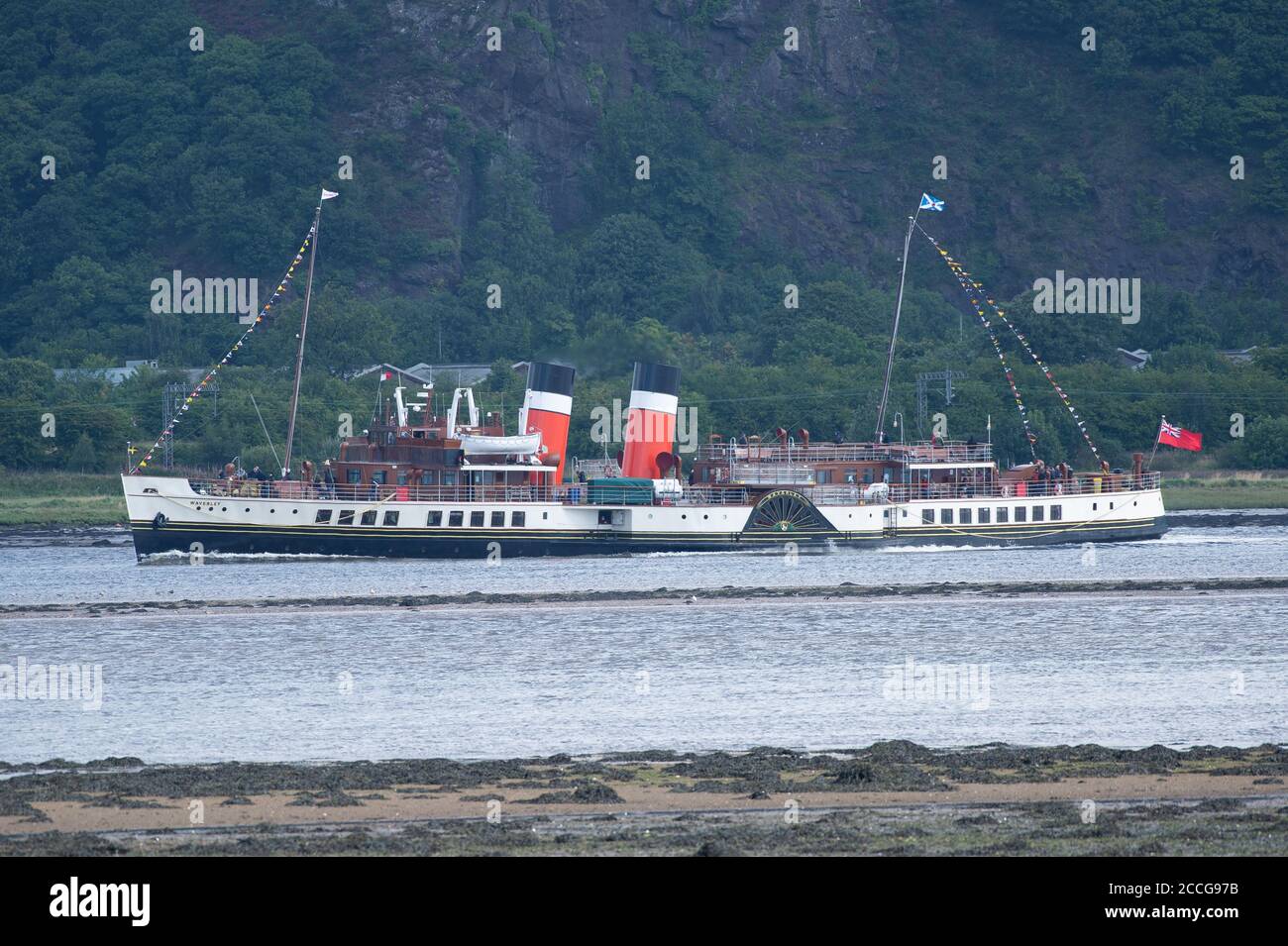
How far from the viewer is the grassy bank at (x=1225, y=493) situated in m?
110

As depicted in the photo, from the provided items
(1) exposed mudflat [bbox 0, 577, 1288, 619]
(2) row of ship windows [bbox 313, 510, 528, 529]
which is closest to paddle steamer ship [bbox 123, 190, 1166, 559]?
(2) row of ship windows [bbox 313, 510, 528, 529]

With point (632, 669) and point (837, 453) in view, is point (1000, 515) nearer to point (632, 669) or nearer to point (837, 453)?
point (837, 453)

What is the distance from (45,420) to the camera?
11156 cm

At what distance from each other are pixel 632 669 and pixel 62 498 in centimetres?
6903

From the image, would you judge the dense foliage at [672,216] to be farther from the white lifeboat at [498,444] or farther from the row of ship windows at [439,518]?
the row of ship windows at [439,518]

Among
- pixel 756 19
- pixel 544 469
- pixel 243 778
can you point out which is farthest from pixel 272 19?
pixel 243 778

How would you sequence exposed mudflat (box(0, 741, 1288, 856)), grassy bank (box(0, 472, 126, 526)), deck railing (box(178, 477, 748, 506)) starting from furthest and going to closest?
1. grassy bank (box(0, 472, 126, 526))
2. deck railing (box(178, 477, 748, 506))
3. exposed mudflat (box(0, 741, 1288, 856))

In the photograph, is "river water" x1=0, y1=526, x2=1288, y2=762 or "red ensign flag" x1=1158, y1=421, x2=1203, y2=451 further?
"red ensign flag" x1=1158, y1=421, x2=1203, y2=451

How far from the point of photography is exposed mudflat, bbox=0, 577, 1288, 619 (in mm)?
59906

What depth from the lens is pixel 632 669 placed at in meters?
47.4

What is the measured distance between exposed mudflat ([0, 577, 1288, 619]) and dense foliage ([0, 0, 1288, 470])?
1966 inches

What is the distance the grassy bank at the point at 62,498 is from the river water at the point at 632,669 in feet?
92.2

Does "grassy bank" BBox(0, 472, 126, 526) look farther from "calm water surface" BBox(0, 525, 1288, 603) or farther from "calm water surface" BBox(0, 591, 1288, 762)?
"calm water surface" BBox(0, 591, 1288, 762)

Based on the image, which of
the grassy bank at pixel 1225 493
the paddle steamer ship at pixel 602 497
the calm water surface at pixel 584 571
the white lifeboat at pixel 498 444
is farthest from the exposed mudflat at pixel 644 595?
the grassy bank at pixel 1225 493
